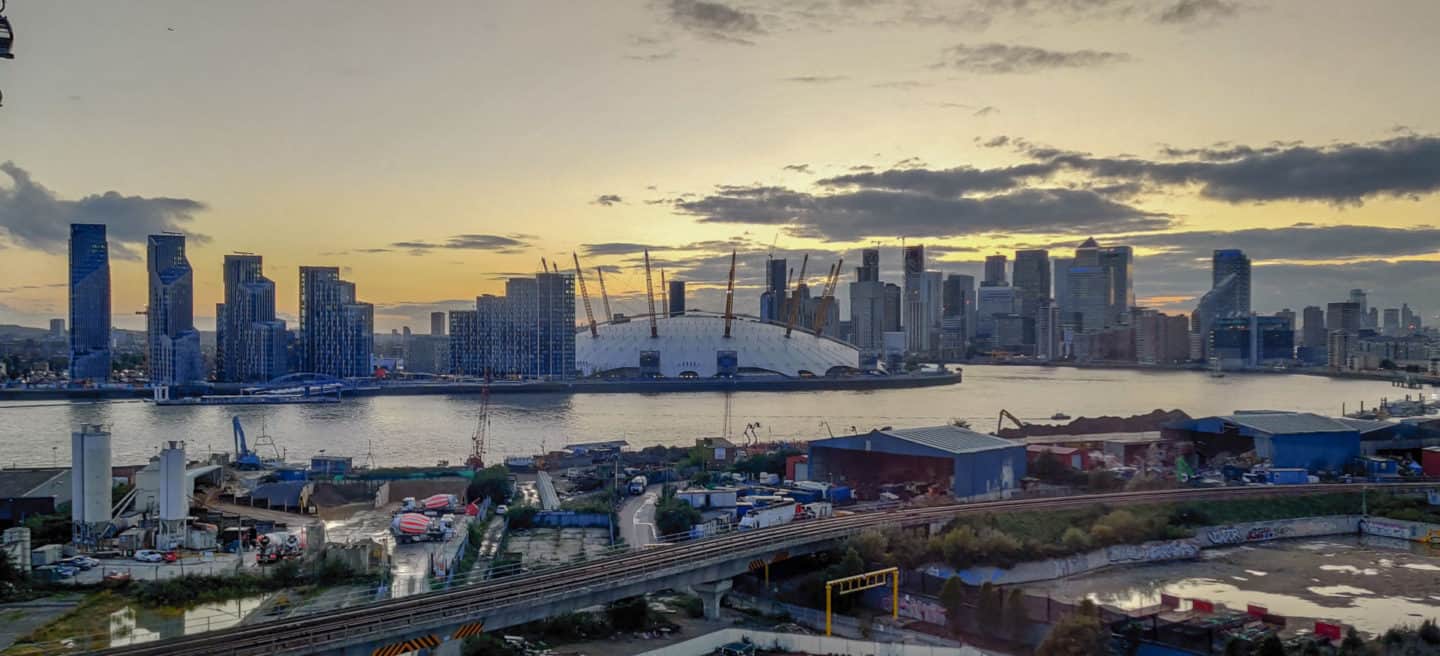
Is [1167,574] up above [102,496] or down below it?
below

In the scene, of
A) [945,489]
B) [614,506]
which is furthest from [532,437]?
[945,489]

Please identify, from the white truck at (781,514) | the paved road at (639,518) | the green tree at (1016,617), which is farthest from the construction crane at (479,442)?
the green tree at (1016,617)

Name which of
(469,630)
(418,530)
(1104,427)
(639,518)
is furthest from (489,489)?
(1104,427)

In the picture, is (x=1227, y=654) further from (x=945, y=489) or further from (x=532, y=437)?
(x=532, y=437)

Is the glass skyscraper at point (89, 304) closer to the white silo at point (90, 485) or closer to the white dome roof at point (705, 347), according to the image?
the white dome roof at point (705, 347)

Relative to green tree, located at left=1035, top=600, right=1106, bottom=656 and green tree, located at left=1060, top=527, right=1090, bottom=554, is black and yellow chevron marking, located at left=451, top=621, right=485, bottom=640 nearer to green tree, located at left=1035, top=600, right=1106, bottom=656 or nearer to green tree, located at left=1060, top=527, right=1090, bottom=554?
green tree, located at left=1035, top=600, right=1106, bottom=656

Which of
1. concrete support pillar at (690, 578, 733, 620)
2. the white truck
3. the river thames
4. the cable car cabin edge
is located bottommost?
the river thames

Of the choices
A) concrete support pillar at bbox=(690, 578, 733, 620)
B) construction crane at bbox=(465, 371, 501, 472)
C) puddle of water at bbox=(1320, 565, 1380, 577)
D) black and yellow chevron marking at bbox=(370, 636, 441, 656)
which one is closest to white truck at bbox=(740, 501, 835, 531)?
concrete support pillar at bbox=(690, 578, 733, 620)
